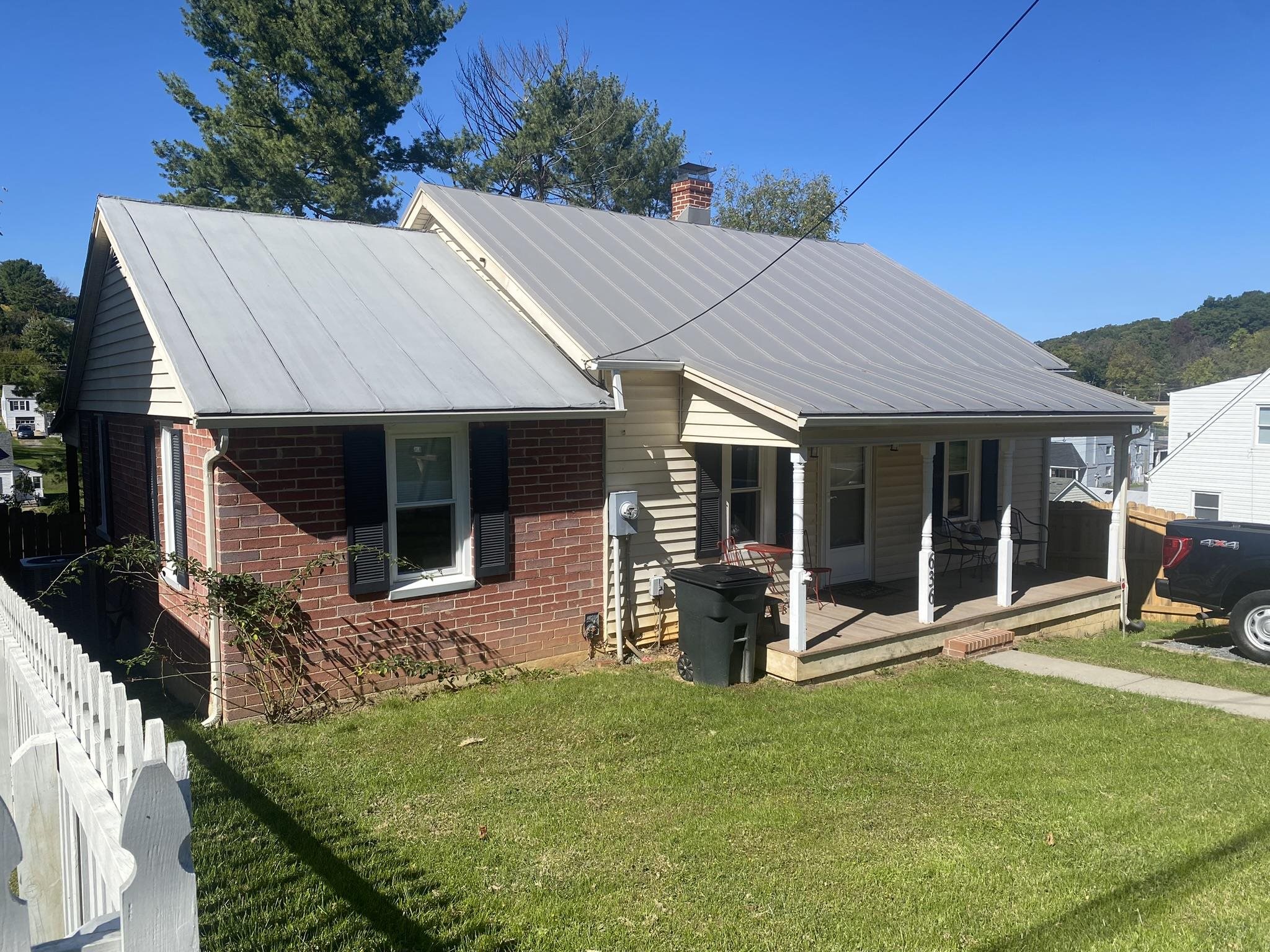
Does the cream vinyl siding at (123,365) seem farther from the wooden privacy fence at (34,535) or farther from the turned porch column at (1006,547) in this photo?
the turned porch column at (1006,547)

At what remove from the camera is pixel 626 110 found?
33094 mm

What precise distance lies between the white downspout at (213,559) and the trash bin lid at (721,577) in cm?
411

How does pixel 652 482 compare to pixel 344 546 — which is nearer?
pixel 344 546

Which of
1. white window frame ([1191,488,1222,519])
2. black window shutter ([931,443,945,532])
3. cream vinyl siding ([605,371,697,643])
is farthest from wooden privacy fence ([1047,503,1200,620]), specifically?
white window frame ([1191,488,1222,519])

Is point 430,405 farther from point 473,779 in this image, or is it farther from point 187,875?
point 187,875

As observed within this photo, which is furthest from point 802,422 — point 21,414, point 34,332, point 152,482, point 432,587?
point 21,414

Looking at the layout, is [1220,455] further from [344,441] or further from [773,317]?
[344,441]

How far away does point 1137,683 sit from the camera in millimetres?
9414

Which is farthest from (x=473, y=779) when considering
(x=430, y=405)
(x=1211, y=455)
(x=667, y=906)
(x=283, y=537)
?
(x=1211, y=455)

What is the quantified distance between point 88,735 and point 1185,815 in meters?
6.05

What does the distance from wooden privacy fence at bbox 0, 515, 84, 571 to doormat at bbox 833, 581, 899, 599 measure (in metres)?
10.5

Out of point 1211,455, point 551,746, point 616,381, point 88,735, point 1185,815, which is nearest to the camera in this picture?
point 88,735

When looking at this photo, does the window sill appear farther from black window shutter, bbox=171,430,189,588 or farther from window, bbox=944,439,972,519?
window, bbox=944,439,972,519

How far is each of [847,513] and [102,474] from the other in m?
9.61
